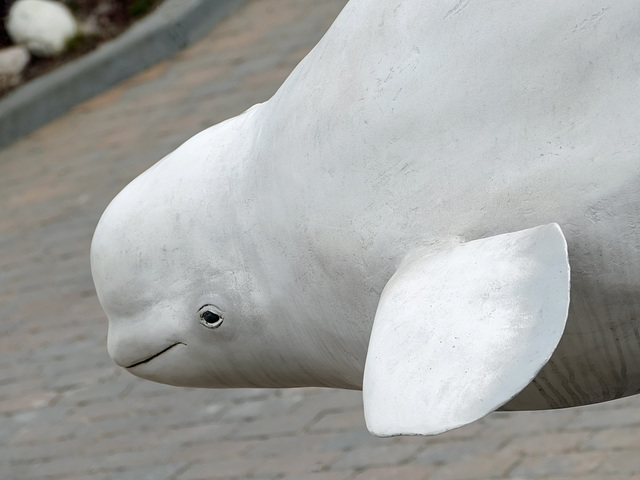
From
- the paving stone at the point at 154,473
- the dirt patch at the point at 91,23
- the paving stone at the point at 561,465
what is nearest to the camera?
the paving stone at the point at 561,465

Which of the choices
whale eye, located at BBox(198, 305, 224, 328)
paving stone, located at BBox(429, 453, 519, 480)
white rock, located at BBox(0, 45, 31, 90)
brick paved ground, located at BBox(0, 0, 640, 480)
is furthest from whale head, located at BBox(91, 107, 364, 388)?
white rock, located at BBox(0, 45, 31, 90)

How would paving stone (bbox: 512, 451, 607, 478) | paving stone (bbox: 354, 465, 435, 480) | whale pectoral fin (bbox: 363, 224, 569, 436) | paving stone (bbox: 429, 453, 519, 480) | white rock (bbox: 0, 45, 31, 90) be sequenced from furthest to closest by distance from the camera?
1. white rock (bbox: 0, 45, 31, 90)
2. paving stone (bbox: 354, 465, 435, 480)
3. paving stone (bbox: 429, 453, 519, 480)
4. paving stone (bbox: 512, 451, 607, 478)
5. whale pectoral fin (bbox: 363, 224, 569, 436)

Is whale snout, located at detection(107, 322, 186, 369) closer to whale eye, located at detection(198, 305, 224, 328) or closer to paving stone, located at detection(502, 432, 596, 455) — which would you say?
whale eye, located at detection(198, 305, 224, 328)

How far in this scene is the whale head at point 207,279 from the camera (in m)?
2.12

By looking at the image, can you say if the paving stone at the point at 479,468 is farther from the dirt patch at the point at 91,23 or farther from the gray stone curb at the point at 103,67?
the dirt patch at the point at 91,23

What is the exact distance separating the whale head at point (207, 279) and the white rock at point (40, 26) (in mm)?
7917

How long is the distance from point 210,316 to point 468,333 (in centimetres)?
79

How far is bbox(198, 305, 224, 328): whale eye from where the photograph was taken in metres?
2.21

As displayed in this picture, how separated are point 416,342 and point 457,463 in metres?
2.99

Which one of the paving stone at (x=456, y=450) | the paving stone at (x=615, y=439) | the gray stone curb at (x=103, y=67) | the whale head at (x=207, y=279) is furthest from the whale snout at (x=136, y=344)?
the gray stone curb at (x=103, y=67)

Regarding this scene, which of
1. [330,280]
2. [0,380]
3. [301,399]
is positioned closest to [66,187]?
[0,380]

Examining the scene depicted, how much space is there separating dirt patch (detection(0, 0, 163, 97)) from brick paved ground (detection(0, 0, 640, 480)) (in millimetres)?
638

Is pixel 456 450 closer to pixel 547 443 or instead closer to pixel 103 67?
pixel 547 443

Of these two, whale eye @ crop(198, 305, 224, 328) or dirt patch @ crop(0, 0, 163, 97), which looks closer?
whale eye @ crop(198, 305, 224, 328)
